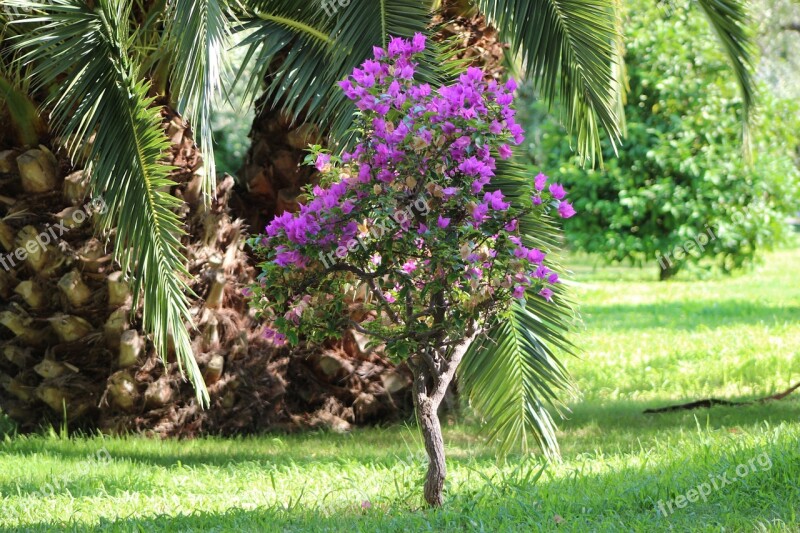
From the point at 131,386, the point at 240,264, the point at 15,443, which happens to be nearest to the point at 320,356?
the point at 240,264

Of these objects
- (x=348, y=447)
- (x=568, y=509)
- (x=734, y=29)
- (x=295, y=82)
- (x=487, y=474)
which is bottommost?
(x=348, y=447)

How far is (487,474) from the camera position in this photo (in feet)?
17.6

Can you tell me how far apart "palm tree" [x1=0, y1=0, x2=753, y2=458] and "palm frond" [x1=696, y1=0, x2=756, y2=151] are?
0.04ft

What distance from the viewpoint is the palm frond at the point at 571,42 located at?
544cm

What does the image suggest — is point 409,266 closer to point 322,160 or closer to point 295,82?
point 322,160

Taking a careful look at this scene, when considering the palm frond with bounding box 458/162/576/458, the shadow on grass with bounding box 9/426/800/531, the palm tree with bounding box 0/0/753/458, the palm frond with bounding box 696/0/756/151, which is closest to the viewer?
the shadow on grass with bounding box 9/426/800/531

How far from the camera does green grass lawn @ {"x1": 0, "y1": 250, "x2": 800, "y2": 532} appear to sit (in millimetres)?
4168

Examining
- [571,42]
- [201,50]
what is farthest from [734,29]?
[201,50]

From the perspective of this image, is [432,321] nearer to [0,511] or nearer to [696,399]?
[0,511]

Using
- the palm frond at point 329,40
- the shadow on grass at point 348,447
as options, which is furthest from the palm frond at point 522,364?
the palm frond at point 329,40

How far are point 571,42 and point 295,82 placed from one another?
1.57 m

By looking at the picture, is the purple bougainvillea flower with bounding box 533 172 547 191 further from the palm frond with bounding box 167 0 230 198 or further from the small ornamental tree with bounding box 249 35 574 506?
the palm frond with bounding box 167 0 230 198

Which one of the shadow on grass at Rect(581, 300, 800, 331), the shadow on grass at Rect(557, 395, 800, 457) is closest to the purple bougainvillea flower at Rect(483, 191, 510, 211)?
the shadow on grass at Rect(557, 395, 800, 457)

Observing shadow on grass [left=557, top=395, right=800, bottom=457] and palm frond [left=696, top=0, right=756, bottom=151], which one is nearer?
palm frond [left=696, top=0, right=756, bottom=151]
